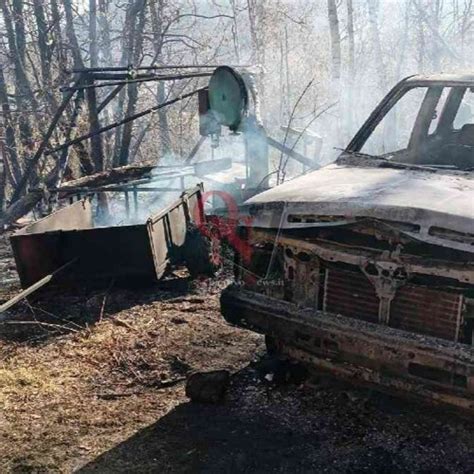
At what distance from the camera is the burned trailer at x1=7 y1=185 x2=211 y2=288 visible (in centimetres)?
573

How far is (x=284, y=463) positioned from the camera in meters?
3.47

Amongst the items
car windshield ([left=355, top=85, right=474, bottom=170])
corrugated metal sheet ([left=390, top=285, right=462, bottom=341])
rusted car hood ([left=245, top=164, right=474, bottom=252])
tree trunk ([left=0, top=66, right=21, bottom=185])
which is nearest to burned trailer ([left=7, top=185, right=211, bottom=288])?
rusted car hood ([left=245, top=164, right=474, bottom=252])

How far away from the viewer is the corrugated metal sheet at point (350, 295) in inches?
145

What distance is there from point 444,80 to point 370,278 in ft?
8.55

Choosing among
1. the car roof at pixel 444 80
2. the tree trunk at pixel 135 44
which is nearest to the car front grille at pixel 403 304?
the car roof at pixel 444 80

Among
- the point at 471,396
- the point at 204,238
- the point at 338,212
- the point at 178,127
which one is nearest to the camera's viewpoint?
the point at 471,396

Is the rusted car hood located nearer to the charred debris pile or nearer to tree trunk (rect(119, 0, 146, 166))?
the charred debris pile

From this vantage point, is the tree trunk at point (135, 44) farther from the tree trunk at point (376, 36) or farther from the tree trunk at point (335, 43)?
the tree trunk at point (376, 36)

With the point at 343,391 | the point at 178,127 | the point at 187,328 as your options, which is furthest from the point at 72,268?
the point at 178,127

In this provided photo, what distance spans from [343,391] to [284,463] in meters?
0.94

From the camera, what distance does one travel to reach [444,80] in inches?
208

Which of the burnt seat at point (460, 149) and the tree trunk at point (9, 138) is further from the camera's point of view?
the tree trunk at point (9, 138)

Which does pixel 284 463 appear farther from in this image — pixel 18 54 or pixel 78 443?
pixel 18 54

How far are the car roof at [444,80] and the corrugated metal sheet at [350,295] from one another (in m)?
2.46
